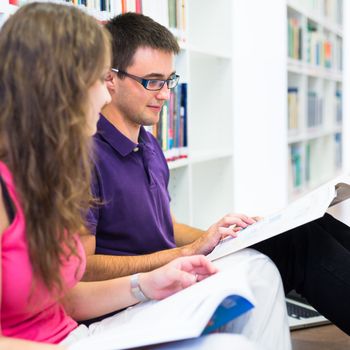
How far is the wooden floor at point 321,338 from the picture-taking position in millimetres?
1651

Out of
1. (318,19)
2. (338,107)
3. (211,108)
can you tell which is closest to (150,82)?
(211,108)

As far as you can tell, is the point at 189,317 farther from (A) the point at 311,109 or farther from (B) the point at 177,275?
(A) the point at 311,109

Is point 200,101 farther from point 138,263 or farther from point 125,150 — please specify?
point 138,263

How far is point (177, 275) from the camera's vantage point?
973 mm

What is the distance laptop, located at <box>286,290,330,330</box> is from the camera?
5.85 feet

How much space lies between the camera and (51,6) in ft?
2.83

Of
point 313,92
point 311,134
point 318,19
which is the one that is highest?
point 318,19

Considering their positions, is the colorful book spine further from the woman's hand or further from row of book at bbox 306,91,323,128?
the woman's hand

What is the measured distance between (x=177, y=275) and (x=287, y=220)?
0.26m

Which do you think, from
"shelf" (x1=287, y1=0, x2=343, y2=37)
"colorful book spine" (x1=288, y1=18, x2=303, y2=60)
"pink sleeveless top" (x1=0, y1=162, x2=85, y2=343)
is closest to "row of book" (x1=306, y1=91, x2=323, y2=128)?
"colorful book spine" (x1=288, y1=18, x2=303, y2=60)

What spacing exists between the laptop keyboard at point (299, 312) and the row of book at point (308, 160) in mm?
1572

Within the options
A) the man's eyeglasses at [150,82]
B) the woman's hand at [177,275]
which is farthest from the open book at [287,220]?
the man's eyeglasses at [150,82]

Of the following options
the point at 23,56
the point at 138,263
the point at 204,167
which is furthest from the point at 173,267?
the point at 204,167

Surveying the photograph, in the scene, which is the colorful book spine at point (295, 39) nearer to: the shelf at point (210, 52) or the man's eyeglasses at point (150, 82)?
the shelf at point (210, 52)
